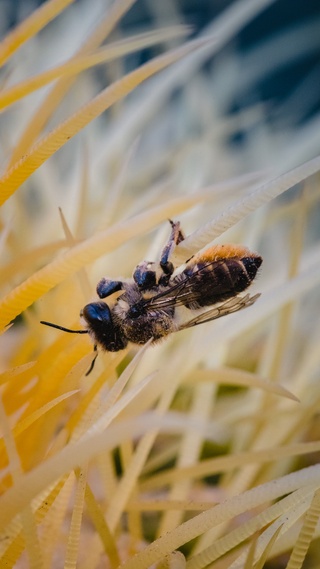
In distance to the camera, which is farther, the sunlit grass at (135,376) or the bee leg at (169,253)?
the bee leg at (169,253)

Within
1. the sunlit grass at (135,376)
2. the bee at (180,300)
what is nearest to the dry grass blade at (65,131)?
the sunlit grass at (135,376)

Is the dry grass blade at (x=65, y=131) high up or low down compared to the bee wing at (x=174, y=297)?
up

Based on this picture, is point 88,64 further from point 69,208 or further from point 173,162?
point 173,162

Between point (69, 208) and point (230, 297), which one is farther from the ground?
point (69, 208)

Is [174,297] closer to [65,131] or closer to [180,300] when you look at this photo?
[180,300]

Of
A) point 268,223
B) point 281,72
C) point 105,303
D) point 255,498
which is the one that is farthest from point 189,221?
point 281,72

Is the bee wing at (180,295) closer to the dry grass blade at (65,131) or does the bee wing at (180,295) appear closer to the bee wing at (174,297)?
the bee wing at (174,297)

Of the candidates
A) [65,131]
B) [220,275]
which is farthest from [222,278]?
[65,131]
